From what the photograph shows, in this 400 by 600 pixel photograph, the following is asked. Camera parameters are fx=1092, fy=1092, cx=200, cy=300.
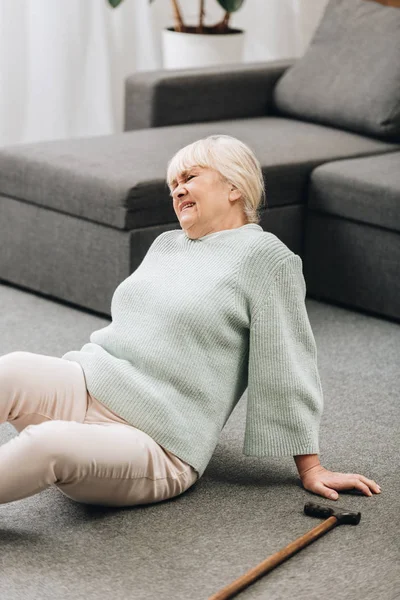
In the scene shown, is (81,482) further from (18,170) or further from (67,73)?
(67,73)

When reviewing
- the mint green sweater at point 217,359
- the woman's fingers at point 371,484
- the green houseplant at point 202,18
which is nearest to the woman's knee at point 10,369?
the mint green sweater at point 217,359

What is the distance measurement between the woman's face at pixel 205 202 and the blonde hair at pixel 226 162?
1 cm

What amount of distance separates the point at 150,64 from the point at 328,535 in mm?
3498

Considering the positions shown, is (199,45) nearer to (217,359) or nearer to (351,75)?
(351,75)

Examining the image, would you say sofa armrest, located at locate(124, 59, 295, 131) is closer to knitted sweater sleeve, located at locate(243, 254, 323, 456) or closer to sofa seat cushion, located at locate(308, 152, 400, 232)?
sofa seat cushion, located at locate(308, 152, 400, 232)

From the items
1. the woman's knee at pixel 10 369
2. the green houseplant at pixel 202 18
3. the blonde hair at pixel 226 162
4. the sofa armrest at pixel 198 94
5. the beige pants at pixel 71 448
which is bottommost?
the beige pants at pixel 71 448

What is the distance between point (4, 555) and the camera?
1748 mm

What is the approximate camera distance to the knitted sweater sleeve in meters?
1.94

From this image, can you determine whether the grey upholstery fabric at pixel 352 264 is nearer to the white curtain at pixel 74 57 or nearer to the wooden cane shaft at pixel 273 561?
the wooden cane shaft at pixel 273 561

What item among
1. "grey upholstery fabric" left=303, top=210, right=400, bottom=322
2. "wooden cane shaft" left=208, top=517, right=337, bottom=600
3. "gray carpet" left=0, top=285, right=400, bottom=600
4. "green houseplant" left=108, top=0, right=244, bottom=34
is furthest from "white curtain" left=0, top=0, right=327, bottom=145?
"wooden cane shaft" left=208, top=517, right=337, bottom=600

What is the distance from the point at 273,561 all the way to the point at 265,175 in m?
1.63

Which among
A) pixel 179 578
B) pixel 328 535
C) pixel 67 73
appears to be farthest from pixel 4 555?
pixel 67 73

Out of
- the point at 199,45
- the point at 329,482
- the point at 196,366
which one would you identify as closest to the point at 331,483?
the point at 329,482

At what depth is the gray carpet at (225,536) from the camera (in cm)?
169
